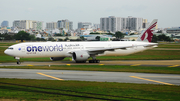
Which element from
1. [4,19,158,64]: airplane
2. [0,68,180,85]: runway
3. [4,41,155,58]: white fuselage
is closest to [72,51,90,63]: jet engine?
[4,19,158,64]: airplane

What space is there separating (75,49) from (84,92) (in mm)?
25642

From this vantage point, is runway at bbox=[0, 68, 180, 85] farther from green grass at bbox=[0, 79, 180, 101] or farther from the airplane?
the airplane

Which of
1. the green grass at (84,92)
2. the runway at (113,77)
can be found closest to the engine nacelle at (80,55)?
the runway at (113,77)

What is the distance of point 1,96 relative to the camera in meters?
15.5

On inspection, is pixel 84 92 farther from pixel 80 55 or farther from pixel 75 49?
pixel 75 49

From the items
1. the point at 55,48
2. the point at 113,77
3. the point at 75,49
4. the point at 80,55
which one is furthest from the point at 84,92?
the point at 75,49

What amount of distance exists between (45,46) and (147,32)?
66.1ft

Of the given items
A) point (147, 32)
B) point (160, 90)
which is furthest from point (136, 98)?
point (147, 32)

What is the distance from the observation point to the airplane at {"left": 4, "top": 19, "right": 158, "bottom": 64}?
3906 centimetres

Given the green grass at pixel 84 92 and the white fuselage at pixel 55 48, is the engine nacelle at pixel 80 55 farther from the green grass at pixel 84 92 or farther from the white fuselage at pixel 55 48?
the green grass at pixel 84 92

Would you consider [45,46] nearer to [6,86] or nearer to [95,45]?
[95,45]

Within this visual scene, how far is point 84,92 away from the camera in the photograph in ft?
56.3

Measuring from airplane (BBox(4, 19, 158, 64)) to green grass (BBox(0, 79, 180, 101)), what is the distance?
62.9 ft

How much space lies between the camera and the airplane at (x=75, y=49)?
39062mm
